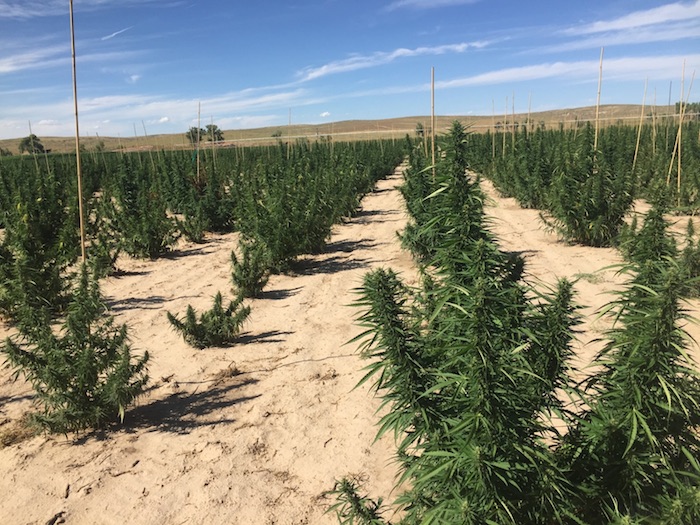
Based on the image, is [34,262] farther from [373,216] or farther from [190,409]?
[373,216]

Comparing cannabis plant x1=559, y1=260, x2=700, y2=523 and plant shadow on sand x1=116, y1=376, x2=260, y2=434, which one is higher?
cannabis plant x1=559, y1=260, x2=700, y2=523

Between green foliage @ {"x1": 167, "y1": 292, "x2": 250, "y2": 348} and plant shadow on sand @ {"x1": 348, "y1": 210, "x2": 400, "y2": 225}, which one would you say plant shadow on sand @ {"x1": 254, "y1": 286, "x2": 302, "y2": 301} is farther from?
plant shadow on sand @ {"x1": 348, "y1": 210, "x2": 400, "y2": 225}

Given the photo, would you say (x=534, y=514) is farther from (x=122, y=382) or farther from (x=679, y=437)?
(x=122, y=382)

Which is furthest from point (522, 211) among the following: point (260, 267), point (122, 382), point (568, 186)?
point (122, 382)

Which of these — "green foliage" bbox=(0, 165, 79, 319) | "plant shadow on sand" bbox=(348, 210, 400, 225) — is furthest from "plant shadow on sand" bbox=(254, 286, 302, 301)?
"plant shadow on sand" bbox=(348, 210, 400, 225)

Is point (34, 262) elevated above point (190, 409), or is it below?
above

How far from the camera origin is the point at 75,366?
3523 mm

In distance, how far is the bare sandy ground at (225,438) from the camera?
299 cm

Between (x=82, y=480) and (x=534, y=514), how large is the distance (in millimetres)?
2871

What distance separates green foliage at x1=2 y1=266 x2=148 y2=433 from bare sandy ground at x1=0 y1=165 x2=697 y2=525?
26 cm

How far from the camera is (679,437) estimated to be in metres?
1.75

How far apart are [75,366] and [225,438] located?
1205 millimetres

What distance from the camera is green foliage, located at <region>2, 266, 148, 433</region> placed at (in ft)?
11.3

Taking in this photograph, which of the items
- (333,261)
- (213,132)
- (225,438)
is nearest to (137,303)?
(333,261)
